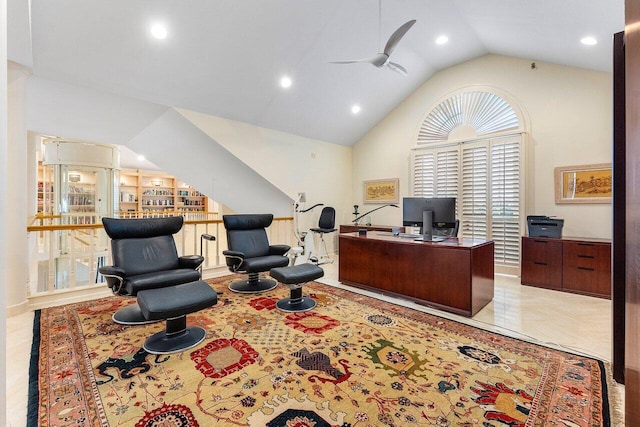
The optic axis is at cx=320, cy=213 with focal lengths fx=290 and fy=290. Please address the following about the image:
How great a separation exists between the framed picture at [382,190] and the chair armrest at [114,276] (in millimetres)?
5153

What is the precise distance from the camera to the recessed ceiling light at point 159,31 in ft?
10.5

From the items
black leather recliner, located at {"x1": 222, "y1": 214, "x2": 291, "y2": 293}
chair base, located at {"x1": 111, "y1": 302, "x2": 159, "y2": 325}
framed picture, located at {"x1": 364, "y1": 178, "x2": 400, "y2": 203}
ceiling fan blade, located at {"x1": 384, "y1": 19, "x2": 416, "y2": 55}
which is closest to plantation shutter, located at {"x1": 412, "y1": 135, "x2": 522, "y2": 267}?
framed picture, located at {"x1": 364, "y1": 178, "x2": 400, "y2": 203}

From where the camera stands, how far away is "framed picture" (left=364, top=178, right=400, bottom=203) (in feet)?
20.9

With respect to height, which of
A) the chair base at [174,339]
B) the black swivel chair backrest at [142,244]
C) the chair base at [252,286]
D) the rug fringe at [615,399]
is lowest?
the rug fringe at [615,399]

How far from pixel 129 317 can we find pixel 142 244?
0.79m

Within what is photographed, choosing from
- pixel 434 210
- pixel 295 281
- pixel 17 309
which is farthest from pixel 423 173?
pixel 17 309

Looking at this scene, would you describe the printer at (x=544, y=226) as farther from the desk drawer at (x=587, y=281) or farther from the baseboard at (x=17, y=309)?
the baseboard at (x=17, y=309)

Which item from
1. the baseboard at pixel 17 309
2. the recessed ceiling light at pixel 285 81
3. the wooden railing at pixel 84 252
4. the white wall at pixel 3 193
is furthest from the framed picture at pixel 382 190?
the white wall at pixel 3 193

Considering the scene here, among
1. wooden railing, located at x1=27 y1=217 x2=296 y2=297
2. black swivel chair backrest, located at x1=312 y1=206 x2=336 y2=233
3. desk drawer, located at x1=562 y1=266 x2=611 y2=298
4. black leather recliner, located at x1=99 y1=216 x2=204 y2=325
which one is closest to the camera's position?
black leather recliner, located at x1=99 y1=216 x2=204 y2=325

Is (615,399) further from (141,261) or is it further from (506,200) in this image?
(141,261)

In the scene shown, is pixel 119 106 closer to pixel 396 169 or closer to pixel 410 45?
pixel 410 45

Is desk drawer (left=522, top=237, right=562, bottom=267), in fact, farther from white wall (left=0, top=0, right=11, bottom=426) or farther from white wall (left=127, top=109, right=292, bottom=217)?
white wall (left=0, top=0, right=11, bottom=426)

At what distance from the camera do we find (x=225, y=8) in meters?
3.26

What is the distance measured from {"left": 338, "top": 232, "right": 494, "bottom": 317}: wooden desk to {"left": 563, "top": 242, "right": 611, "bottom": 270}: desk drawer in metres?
1.29
